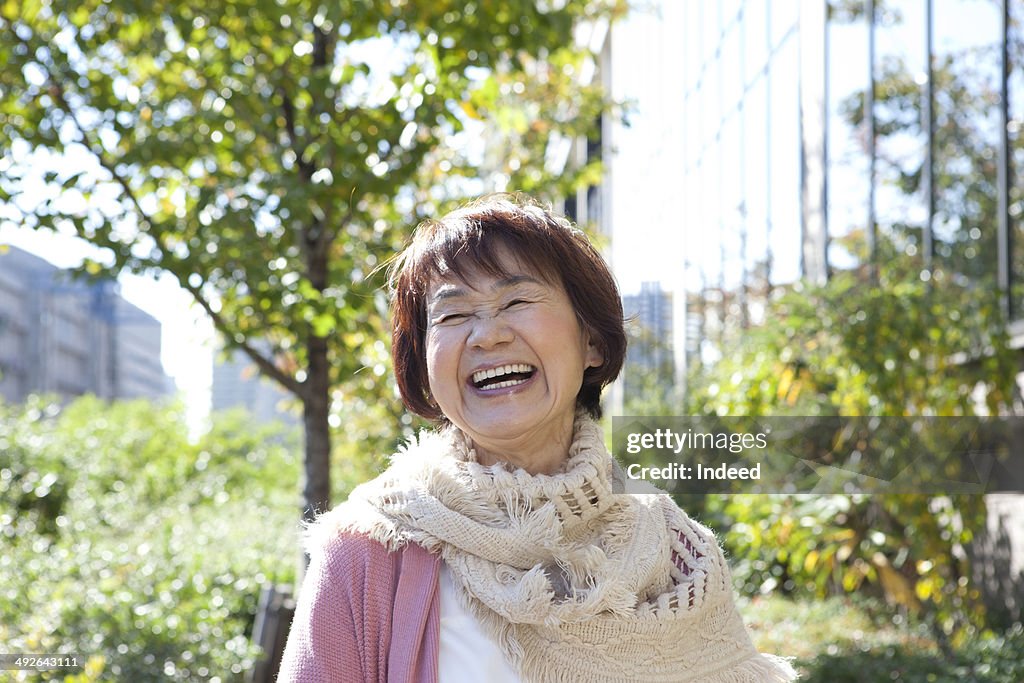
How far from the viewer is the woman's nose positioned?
201cm

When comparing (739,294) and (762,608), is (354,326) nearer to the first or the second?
(762,608)

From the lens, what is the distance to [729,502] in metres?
7.77

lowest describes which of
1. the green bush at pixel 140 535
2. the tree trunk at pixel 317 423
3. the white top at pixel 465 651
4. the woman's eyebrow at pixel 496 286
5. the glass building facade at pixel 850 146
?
the green bush at pixel 140 535

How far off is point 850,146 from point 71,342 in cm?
5591

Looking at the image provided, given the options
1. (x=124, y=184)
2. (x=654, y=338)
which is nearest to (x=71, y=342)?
(x=654, y=338)

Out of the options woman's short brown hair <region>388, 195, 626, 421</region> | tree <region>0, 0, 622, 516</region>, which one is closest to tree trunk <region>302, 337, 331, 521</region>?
tree <region>0, 0, 622, 516</region>

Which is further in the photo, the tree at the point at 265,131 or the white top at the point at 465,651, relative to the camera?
the tree at the point at 265,131

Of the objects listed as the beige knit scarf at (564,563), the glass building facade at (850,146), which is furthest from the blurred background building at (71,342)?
the beige knit scarf at (564,563)

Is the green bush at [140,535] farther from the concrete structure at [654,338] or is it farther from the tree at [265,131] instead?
the concrete structure at [654,338]

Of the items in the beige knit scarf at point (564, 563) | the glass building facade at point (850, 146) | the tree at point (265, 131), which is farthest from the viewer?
the glass building facade at point (850, 146)

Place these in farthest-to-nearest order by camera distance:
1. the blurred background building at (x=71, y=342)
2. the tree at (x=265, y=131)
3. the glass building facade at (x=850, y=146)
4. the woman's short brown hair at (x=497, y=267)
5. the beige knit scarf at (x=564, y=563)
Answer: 1. the blurred background building at (x=71, y=342)
2. the glass building facade at (x=850, y=146)
3. the tree at (x=265, y=131)
4. the woman's short brown hair at (x=497, y=267)
5. the beige knit scarf at (x=564, y=563)

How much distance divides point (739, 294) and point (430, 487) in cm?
989

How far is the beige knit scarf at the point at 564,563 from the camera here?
76.9 inches

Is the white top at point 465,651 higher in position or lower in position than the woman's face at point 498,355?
lower
